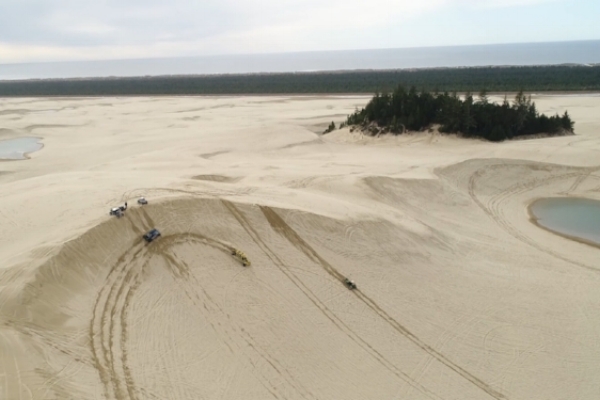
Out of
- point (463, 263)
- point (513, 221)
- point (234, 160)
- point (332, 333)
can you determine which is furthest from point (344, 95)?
point (332, 333)

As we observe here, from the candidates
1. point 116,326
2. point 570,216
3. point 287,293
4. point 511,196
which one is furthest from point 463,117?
point 116,326

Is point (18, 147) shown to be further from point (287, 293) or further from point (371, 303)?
point (371, 303)

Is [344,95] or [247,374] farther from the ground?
[344,95]

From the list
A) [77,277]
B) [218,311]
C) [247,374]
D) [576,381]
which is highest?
[77,277]

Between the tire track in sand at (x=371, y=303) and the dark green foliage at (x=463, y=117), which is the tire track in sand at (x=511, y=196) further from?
the tire track in sand at (x=371, y=303)

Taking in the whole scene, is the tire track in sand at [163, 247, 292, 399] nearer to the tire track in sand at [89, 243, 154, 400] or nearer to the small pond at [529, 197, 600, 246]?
the tire track in sand at [89, 243, 154, 400]

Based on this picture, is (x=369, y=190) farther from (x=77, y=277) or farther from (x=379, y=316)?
(x=77, y=277)

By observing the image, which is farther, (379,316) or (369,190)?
(369,190)
